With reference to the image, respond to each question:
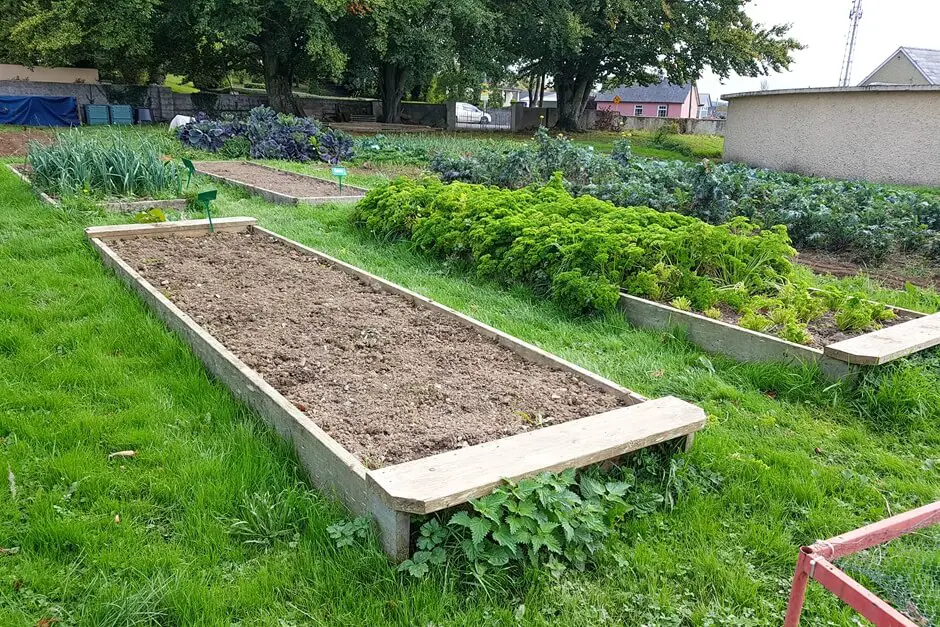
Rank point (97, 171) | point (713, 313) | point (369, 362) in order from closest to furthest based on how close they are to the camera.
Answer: point (369, 362) < point (713, 313) < point (97, 171)

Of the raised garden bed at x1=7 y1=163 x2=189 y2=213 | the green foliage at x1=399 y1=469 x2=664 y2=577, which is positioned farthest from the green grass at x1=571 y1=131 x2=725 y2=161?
the green foliage at x1=399 y1=469 x2=664 y2=577

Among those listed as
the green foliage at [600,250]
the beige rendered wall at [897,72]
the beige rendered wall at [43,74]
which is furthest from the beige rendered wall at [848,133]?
the beige rendered wall at [43,74]

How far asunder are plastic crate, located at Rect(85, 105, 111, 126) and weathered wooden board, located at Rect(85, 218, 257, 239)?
67.3ft

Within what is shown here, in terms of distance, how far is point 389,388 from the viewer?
3.51m

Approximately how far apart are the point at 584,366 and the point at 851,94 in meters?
15.9

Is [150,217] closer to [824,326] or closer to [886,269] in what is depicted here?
[824,326]

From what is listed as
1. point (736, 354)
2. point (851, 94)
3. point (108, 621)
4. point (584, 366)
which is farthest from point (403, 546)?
point (851, 94)

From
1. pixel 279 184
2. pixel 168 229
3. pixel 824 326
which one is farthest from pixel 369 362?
pixel 279 184

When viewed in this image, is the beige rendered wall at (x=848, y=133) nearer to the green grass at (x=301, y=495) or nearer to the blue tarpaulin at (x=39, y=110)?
the green grass at (x=301, y=495)

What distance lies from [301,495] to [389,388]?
0.89 m

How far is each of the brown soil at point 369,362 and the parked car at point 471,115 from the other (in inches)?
1291

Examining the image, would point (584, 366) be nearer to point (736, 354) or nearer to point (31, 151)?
point (736, 354)

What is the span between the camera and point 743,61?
2753 centimetres

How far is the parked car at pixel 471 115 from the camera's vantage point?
37250mm
